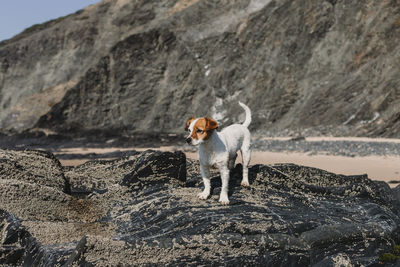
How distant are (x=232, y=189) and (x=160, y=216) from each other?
4.49ft

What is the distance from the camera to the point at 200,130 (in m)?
5.22

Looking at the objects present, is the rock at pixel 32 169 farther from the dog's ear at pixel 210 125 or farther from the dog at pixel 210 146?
the dog's ear at pixel 210 125

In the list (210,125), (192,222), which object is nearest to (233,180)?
(210,125)

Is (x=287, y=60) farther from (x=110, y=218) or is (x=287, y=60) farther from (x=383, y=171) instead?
(x=110, y=218)

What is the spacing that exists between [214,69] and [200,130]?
35.9 m

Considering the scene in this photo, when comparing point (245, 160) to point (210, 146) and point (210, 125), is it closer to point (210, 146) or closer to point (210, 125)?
point (210, 146)

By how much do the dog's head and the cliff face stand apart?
63.1ft

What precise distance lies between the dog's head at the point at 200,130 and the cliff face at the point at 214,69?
19.2 meters

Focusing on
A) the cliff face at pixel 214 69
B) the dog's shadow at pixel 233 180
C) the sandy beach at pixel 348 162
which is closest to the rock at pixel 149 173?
the dog's shadow at pixel 233 180

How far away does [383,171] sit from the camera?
13211 millimetres

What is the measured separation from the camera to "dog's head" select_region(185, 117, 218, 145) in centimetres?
520

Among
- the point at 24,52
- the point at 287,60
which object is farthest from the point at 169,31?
the point at 24,52

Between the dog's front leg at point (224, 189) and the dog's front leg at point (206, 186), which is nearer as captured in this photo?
the dog's front leg at point (224, 189)

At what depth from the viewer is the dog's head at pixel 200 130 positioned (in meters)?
5.20
